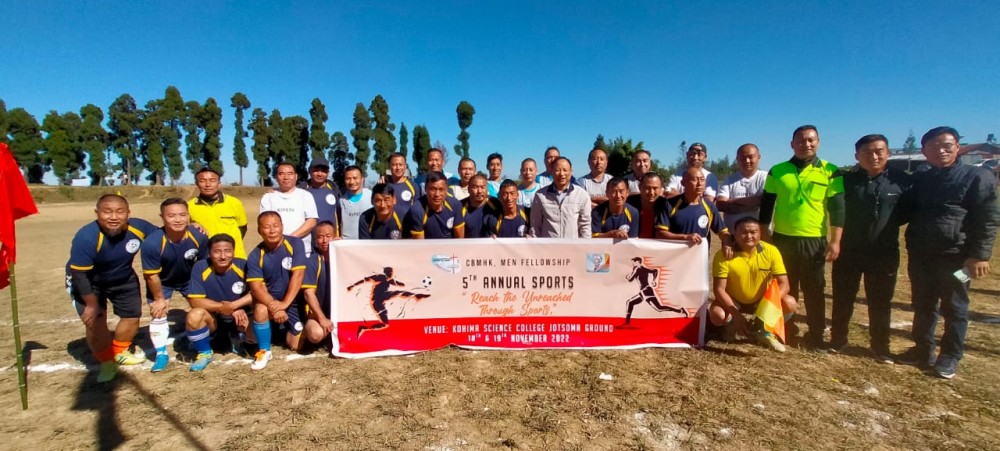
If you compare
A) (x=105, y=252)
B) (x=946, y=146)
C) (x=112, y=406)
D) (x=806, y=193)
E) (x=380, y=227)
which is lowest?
(x=112, y=406)

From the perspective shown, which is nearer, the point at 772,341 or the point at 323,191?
the point at 772,341

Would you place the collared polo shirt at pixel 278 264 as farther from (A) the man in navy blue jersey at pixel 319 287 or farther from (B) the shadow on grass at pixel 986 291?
(B) the shadow on grass at pixel 986 291

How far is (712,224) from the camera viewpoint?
16.1 ft

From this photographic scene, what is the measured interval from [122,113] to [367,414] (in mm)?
59060

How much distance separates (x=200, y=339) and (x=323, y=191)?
2.33m

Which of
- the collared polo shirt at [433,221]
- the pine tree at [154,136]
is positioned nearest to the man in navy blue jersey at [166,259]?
the collared polo shirt at [433,221]

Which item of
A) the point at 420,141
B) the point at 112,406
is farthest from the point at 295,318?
the point at 420,141

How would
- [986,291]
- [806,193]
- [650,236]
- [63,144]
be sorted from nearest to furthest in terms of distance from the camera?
[806,193] → [650,236] → [986,291] → [63,144]

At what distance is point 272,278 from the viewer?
4.50 meters

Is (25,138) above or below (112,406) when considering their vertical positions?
above

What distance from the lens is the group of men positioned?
13.2 feet

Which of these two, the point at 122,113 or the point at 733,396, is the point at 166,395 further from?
the point at 122,113

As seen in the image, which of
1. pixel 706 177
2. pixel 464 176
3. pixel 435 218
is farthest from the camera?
pixel 464 176

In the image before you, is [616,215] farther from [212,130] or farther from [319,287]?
[212,130]
